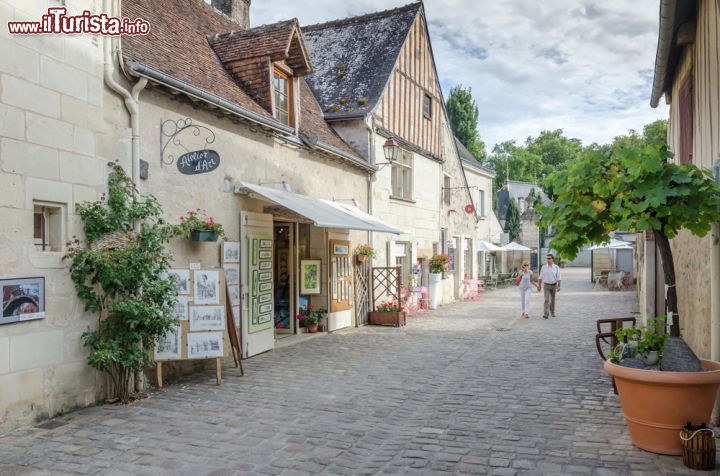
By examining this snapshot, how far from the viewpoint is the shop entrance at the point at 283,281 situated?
10.3m

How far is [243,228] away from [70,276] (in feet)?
9.88

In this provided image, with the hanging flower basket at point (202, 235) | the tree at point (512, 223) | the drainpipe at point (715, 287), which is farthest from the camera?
the tree at point (512, 223)

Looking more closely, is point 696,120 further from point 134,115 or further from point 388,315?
point 388,315

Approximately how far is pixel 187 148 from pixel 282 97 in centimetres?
315

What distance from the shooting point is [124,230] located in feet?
18.7

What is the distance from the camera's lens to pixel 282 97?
9555 millimetres

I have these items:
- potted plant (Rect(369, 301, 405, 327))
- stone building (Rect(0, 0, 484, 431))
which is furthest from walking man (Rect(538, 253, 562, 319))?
stone building (Rect(0, 0, 484, 431))

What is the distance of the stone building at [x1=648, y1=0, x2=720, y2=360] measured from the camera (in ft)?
15.4

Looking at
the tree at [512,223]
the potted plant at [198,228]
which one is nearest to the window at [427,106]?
the potted plant at [198,228]

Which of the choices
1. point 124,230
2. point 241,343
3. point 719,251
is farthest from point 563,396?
point 124,230

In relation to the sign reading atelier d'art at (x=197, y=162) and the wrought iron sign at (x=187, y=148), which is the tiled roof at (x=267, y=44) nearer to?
the wrought iron sign at (x=187, y=148)

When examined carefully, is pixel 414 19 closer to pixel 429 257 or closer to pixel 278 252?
pixel 429 257

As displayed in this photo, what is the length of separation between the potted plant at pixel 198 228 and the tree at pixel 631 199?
4.09 m

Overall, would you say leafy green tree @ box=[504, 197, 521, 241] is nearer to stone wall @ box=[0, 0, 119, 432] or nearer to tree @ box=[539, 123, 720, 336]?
tree @ box=[539, 123, 720, 336]
